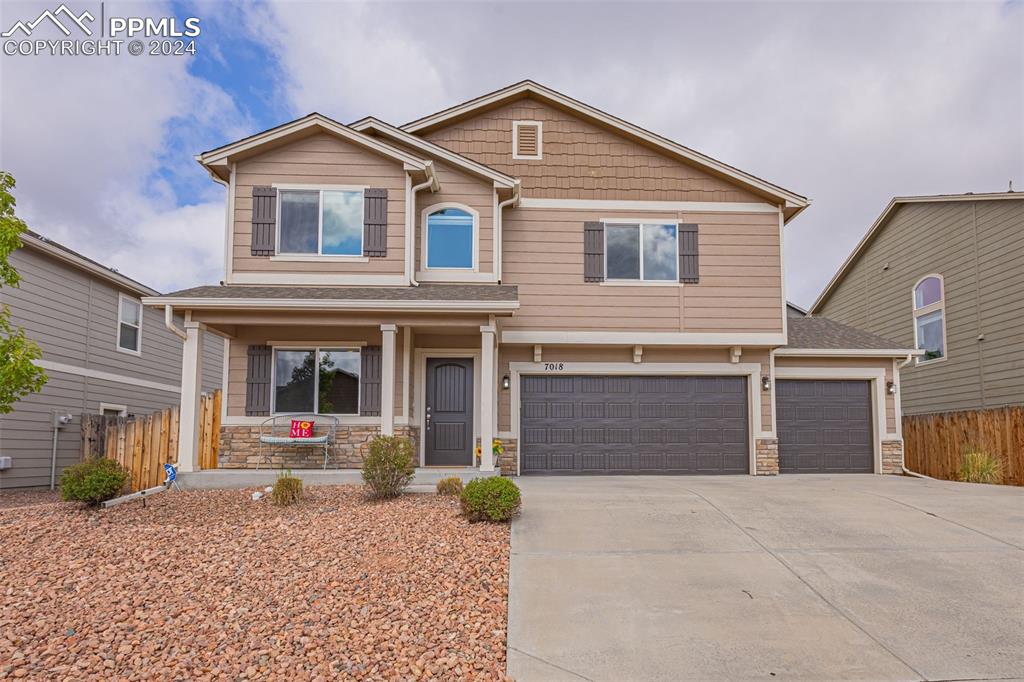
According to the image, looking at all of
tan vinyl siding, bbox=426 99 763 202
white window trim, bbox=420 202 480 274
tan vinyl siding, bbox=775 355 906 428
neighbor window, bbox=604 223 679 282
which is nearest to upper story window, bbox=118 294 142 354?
white window trim, bbox=420 202 480 274

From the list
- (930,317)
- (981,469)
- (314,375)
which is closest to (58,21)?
(314,375)

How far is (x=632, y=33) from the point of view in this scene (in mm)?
15023

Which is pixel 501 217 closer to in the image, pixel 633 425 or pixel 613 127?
pixel 613 127

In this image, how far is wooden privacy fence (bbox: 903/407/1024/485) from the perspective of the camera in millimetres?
13779

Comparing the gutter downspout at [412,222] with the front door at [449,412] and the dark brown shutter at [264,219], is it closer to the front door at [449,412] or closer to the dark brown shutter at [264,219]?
the front door at [449,412]

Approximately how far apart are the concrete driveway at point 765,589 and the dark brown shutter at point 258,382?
5161mm

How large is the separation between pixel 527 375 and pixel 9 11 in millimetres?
10255

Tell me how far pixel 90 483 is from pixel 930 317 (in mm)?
17990

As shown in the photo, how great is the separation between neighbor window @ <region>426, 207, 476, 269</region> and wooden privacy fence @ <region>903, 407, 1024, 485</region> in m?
10.8

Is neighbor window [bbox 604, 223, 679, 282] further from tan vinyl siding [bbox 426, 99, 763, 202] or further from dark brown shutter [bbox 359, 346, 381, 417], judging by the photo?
dark brown shutter [bbox 359, 346, 381, 417]

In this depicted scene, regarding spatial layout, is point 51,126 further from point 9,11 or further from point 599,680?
point 599,680

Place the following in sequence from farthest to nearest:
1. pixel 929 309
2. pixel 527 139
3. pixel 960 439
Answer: pixel 929 309 → pixel 960 439 → pixel 527 139

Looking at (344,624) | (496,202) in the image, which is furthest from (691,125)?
(344,624)

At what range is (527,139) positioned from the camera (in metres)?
13.7
